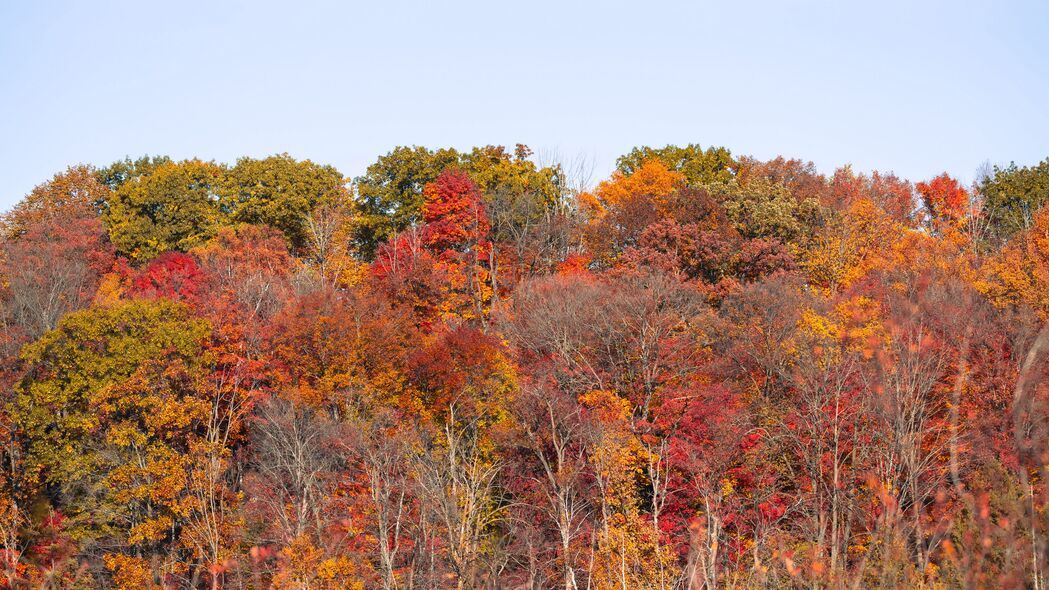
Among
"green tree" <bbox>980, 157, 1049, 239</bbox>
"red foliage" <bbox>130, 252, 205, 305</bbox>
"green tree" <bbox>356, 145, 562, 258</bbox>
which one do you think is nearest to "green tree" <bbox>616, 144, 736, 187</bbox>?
"green tree" <bbox>356, 145, 562, 258</bbox>

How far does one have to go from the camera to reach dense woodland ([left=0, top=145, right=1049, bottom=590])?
30375mm

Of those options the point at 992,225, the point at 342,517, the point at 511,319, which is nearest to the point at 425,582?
the point at 342,517

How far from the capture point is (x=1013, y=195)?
62.9 metres

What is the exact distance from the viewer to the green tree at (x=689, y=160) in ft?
191

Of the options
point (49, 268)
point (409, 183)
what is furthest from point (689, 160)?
point (49, 268)

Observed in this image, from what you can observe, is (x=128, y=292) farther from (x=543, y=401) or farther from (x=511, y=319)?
(x=543, y=401)

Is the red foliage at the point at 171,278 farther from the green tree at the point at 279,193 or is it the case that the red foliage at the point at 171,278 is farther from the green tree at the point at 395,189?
the green tree at the point at 395,189

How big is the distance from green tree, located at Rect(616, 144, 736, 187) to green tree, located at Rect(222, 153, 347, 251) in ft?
65.2

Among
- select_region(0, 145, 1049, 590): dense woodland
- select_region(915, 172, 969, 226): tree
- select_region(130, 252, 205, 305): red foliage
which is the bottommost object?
select_region(0, 145, 1049, 590): dense woodland

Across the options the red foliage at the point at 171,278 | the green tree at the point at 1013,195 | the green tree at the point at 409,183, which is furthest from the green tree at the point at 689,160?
the red foliage at the point at 171,278

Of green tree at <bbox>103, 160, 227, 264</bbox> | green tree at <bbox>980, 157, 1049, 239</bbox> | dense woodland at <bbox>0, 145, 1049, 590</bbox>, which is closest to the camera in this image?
dense woodland at <bbox>0, 145, 1049, 590</bbox>

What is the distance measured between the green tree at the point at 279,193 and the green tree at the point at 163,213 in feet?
4.24

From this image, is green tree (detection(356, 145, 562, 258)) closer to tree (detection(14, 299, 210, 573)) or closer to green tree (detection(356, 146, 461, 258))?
green tree (detection(356, 146, 461, 258))

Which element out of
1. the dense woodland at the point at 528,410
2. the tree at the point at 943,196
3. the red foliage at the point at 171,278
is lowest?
the dense woodland at the point at 528,410
